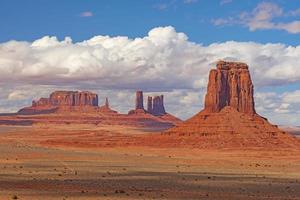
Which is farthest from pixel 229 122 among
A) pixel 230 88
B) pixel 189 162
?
pixel 189 162

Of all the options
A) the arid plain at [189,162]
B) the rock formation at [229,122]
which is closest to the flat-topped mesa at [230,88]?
the rock formation at [229,122]

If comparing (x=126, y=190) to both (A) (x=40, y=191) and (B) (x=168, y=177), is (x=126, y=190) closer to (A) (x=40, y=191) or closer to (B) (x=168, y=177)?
(A) (x=40, y=191)

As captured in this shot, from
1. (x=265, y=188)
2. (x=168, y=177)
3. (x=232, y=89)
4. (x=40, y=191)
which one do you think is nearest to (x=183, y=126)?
(x=232, y=89)

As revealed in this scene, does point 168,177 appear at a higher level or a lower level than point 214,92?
lower

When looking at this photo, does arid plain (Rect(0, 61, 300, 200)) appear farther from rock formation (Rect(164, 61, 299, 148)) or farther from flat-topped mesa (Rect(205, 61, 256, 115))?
flat-topped mesa (Rect(205, 61, 256, 115))

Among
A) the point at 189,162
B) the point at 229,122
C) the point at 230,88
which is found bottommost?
the point at 189,162

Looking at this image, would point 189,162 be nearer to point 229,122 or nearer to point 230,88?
point 229,122

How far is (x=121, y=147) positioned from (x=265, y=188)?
81.0m

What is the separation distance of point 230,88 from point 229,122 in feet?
34.8

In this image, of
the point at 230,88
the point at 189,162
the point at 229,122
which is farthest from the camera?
the point at 230,88

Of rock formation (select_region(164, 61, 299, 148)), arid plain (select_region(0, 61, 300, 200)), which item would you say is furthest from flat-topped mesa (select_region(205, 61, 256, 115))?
arid plain (select_region(0, 61, 300, 200))

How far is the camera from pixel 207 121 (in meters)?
127

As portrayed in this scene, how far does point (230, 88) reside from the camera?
132500 millimetres

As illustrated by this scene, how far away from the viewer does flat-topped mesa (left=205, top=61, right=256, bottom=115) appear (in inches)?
5139
